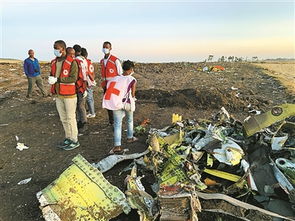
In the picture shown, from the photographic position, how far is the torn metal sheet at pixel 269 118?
12.7 feet

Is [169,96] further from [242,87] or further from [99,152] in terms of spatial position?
[99,152]

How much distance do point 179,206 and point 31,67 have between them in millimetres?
9863

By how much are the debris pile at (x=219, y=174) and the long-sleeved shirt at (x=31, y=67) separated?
7.99 metres

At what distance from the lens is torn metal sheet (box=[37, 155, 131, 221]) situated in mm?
3275

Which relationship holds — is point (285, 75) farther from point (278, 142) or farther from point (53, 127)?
point (278, 142)

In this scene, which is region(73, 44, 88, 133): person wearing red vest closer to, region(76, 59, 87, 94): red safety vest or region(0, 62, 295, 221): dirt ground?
region(76, 59, 87, 94): red safety vest

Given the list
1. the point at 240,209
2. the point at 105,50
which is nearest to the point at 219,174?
the point at 240,209

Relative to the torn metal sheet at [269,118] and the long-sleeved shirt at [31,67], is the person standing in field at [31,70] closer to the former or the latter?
the long-sleeved shirt at [31,67]

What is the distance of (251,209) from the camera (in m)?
3.01

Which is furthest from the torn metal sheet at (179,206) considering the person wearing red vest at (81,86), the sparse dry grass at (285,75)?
the sparse dry grass at (285,75)

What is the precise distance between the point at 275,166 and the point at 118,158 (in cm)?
224

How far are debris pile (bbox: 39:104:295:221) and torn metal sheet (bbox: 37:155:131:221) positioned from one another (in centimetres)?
3

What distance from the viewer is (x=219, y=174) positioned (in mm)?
3631

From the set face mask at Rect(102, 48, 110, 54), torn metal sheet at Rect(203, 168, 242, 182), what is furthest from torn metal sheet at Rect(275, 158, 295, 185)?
face mask at Rect(102, 48, 110, 54)
